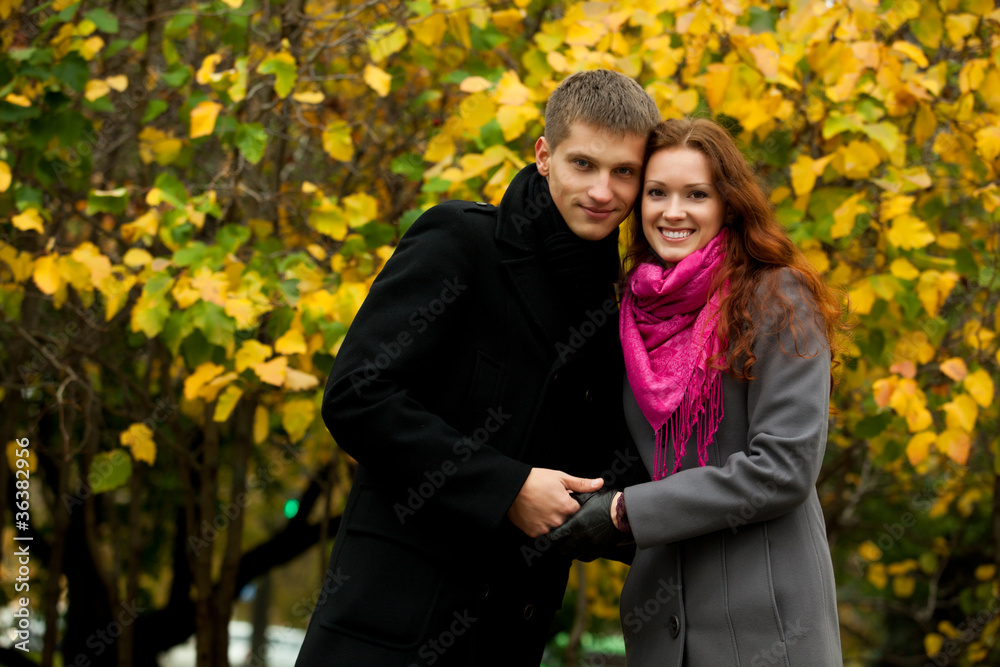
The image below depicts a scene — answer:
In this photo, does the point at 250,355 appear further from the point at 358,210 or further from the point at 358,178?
the point at 358,178

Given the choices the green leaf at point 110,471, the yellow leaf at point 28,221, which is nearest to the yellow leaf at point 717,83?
the yellow leaf at point 28,221

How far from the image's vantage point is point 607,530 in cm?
189

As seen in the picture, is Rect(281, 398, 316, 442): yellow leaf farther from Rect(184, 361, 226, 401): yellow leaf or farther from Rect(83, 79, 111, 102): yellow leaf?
Rect(83, 79, 111, 102): yellow leaf

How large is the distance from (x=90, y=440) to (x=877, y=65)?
3.79m

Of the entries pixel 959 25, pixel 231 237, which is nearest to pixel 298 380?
pixel 231 237

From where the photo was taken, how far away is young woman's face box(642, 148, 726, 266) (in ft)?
6.78

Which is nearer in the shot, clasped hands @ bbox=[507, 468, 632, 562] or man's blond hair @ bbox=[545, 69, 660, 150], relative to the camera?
clasped hands @ bbox=[507, 468, 632, 562]

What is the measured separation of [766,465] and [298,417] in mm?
1747

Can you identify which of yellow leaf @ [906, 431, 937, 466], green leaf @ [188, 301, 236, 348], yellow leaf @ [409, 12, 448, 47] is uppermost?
yellow leaf @ [409, 12, 448, 47]

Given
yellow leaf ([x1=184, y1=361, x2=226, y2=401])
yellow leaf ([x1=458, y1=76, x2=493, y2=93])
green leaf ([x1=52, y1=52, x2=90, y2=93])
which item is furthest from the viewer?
green leaf ([x1=52, y1=52, x2=90, y2=93])

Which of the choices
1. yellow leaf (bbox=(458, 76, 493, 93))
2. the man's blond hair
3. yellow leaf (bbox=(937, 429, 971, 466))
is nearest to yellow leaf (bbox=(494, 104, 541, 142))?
yellow leaf (bbox=(458, 76, 493, 93))

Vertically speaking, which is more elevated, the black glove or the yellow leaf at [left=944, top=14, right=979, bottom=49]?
the yellow leaf at [left=944, top=14, right=979, bottom=49]

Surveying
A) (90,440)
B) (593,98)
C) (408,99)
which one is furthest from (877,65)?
(90,440)

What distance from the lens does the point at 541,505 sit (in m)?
1.91
